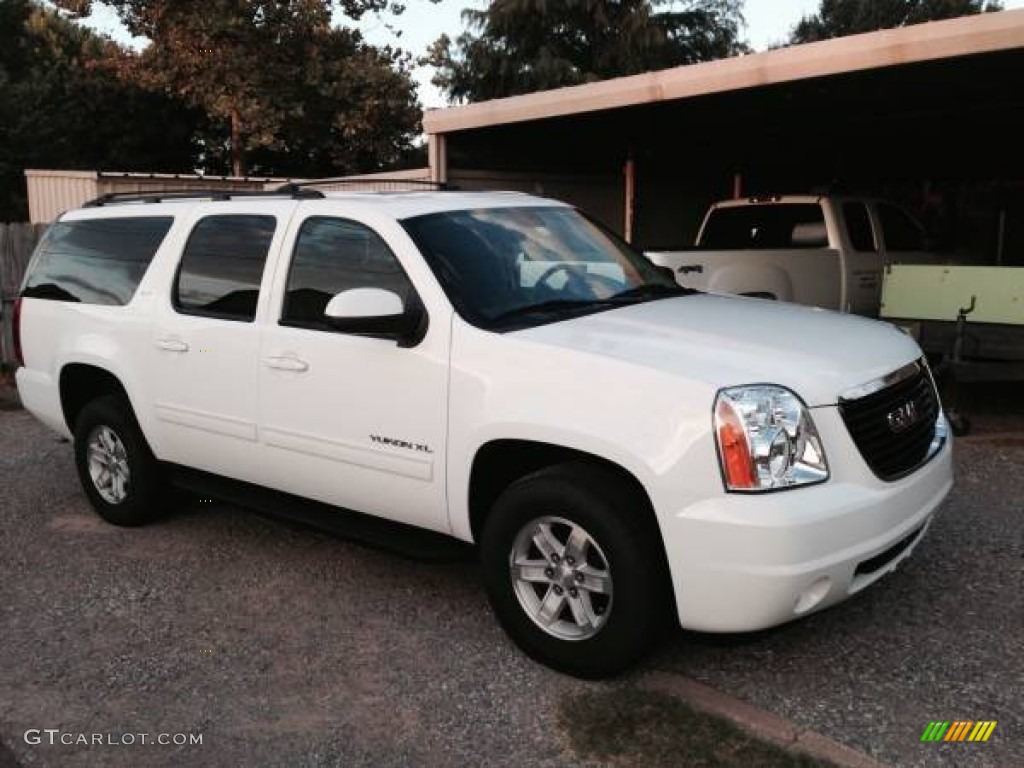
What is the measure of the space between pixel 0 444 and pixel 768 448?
24.3 ft

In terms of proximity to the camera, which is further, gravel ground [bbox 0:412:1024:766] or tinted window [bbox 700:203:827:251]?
tinted window [bbox 700:203:827:251]

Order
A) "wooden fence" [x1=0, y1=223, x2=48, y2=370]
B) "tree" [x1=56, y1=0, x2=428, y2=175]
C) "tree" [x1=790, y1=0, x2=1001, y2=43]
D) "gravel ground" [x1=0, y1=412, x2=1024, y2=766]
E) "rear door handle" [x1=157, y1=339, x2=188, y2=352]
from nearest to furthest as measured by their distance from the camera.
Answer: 1. "gravel ground" [x1=0, y1=412, x2=1024, y2=766]
2. "rear door handle" [x1=157, y1=339, x2=188, y2=352]
3. "wooden fence" [x1=0, y1=223, x2=48, y2=370]
4. "tree" [x1=56, y1=0, x2=428, y2=175]
5. "tree" [x1=790, y1=0, x2=1001, y2=43]

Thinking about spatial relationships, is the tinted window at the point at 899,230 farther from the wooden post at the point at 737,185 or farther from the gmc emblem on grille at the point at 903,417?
the gmc emblem on grille at the point at 903,417

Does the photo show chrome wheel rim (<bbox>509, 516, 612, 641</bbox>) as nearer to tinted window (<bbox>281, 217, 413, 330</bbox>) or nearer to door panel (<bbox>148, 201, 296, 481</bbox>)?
tinted window (<bbox>281, 217, 413, 330</bbox>)

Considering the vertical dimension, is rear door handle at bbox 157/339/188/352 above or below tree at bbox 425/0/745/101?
below

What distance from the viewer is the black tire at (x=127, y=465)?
5.62 m

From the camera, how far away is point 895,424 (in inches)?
149

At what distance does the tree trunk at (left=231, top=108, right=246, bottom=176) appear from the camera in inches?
941

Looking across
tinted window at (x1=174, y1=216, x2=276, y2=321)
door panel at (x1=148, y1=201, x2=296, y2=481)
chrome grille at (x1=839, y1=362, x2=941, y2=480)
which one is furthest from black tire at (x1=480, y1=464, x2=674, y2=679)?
tinted window at (x1=174, y1=216, x2=276, y2=321)

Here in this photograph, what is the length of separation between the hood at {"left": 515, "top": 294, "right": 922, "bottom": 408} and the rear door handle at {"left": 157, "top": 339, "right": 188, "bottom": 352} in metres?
2.12

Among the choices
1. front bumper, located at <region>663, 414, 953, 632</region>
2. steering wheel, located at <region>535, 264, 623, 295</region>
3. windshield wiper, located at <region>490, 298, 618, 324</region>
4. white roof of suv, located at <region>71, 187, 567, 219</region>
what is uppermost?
white roof of suv, located at <region>71, 187, 567, 219</region>

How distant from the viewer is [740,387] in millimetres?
3377

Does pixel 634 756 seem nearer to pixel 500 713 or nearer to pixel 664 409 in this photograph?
pixel 500 713

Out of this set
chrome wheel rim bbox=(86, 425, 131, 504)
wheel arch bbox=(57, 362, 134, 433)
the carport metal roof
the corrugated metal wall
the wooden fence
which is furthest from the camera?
the corrugated metal wall
